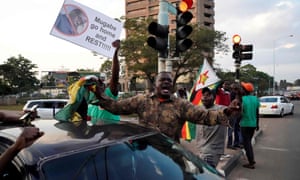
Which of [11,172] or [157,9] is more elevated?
[157,9]

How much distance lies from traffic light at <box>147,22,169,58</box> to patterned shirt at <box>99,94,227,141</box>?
287cm

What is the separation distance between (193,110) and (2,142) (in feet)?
6.00

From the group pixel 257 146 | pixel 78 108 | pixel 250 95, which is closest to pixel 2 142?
pixel 78 108

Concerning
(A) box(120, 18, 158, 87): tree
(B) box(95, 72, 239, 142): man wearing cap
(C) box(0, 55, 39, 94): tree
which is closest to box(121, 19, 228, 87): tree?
(A) box(120, 18, 158, 87): tree

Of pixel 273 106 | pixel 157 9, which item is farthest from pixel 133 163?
pixel 157 9

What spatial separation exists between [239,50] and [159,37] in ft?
11.6

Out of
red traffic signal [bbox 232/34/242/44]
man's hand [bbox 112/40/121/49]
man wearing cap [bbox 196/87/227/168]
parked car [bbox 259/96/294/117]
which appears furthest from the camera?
parked car [bbox 259/96/294/117]

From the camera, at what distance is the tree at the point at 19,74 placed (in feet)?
192

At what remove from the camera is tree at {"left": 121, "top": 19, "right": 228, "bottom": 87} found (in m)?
30.1

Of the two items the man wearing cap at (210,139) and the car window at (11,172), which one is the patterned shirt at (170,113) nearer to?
the man wearing cap at (210,139)

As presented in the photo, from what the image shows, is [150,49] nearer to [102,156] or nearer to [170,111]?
[170,111]

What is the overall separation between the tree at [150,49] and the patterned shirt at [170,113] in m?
25.3

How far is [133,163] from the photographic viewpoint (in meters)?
2.16

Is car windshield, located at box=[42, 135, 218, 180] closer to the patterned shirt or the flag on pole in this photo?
the patterned shirt
